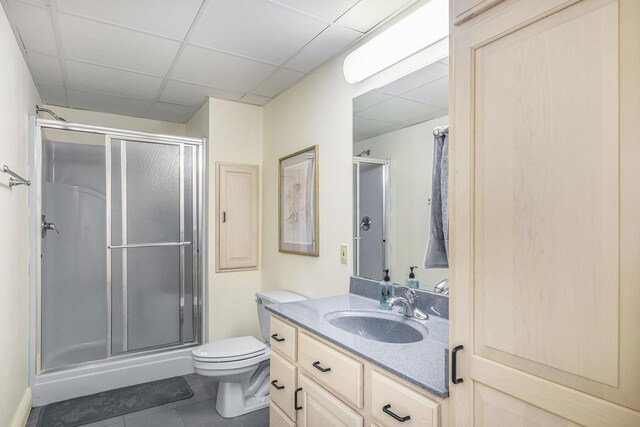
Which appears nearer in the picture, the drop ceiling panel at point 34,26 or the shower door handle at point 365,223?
the drop ceiling panel at point 34,26

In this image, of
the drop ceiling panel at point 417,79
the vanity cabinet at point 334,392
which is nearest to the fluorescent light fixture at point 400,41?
the drop ceiling panel at point 417,79

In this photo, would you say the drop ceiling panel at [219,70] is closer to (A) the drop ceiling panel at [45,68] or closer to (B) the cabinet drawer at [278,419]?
(A) the drop ceiling panel at [45,68]

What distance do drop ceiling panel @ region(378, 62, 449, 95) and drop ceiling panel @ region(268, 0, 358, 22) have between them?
1.37 ft

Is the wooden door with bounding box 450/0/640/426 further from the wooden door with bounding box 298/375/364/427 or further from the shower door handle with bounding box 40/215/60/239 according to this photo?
the shower door handle with bounding box 40/215/60/239

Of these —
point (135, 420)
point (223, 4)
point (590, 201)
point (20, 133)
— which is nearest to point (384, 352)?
point (590, 201)

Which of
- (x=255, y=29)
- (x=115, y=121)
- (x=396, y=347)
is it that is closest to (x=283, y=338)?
(x=396, y=347)

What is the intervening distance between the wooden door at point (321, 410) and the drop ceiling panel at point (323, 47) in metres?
1.72

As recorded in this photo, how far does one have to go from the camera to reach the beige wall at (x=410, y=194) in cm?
166

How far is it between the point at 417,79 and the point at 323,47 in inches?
27.5

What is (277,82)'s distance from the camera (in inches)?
105

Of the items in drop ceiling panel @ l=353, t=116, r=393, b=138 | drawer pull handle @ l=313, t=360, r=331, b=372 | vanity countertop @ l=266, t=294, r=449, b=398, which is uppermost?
drop ceiling panel @ l=353, t=116, r=393, b=138

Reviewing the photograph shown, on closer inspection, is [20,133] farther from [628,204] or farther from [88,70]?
[628,204]

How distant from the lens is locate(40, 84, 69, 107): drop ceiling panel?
9.09ft

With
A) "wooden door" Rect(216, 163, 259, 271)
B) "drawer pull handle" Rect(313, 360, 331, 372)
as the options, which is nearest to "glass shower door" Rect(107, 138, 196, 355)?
"wooden door" Rect(216, 163, 259, 271)
